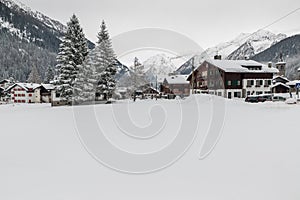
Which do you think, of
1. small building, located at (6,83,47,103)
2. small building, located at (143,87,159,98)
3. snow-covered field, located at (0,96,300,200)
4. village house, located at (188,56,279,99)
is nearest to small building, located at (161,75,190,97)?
small building, located at (143,87,159,98)

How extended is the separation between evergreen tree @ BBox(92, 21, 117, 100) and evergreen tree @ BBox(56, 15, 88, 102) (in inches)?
87.3

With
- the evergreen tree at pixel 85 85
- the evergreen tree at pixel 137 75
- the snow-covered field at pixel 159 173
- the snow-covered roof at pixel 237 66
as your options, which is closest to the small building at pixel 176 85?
the evergreen tree at pixel 137 75

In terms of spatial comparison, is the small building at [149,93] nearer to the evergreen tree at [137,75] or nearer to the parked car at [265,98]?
the evergreen tree at [137,75]

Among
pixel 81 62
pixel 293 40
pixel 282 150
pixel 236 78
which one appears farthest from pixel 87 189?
pixel 293 40

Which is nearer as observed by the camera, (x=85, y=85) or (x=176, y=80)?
(x=85, y=85)

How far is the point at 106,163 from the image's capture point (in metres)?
Result: 6.97

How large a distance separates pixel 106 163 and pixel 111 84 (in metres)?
A: 28.8

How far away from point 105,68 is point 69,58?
5.11 m

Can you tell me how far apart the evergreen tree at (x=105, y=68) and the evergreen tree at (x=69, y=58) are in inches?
87.3

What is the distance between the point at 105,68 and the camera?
34.5 metres

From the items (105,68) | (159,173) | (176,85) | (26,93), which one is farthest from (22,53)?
(159,173)

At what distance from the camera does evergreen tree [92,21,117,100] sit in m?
33.9

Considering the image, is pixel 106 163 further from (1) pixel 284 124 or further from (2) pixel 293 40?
(2) pixel 293 40

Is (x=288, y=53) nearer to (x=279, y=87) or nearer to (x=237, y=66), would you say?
(x=279, y=87)
